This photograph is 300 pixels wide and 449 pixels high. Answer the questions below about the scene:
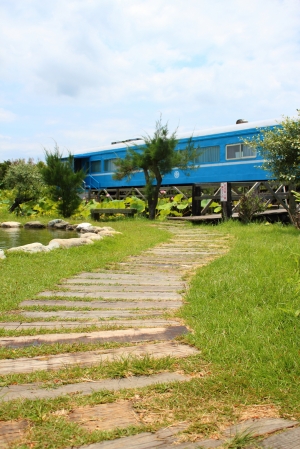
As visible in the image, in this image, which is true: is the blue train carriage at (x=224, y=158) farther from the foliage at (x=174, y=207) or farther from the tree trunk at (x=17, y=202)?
the tree trunk at (x=17, y=202)

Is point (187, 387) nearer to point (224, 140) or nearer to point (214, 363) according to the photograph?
point (214, 363)

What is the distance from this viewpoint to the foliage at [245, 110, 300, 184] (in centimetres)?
827

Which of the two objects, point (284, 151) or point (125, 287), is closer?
point (125, 287)

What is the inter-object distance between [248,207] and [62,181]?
20.3 ft

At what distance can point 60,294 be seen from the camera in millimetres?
3662

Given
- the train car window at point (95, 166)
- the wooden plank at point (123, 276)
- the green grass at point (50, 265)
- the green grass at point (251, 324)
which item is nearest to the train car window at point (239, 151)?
the green grass at point (50, 265)

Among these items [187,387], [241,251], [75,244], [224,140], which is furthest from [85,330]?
[224,140]

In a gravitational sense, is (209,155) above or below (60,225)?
above

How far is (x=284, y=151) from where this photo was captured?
835 centimetres

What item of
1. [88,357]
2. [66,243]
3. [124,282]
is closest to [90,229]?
[66,243]

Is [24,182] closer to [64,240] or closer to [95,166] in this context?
[95,166]

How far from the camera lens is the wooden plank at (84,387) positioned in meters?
1.84

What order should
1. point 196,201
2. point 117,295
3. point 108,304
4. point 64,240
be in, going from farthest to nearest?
1. point 196,201
2. point 64,240
3. point 117,295
4. point 108,304

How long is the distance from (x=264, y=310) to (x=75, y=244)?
4.02 meters
